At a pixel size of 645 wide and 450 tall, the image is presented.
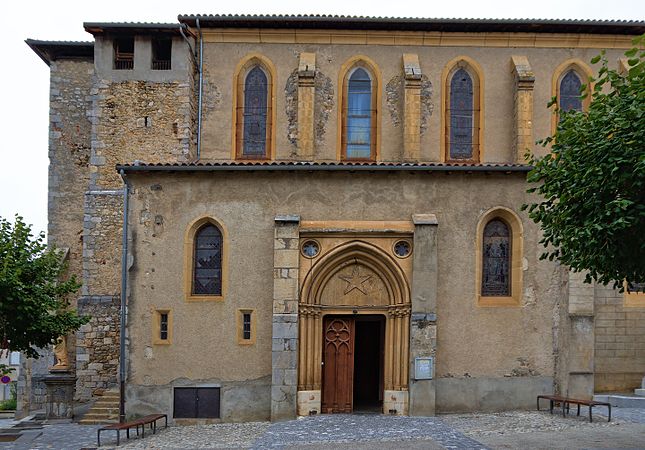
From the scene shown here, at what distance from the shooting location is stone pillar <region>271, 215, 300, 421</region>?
42.8ft

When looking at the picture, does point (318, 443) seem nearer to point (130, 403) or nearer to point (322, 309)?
point (322, 309)

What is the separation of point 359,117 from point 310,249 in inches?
242

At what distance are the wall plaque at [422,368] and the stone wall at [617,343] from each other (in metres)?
5.53

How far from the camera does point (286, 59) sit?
1841 centimetres

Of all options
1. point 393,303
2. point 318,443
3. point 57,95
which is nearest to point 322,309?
point 393,303

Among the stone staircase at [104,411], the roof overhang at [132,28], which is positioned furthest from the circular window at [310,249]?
the roof overhang at [132,28]

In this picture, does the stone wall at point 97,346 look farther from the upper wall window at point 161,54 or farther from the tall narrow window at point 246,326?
the upper wall window at point 161,54

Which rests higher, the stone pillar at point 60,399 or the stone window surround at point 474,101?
the stone window surround at point 474,101

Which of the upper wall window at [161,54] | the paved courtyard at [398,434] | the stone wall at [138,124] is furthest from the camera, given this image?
the upper wall window at [161,54]

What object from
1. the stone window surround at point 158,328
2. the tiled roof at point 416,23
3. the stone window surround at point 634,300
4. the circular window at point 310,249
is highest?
the tiled roof at point 416,23

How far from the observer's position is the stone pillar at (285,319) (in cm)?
1304

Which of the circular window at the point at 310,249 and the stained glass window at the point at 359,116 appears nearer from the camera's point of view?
the circular window at the point at 310,249

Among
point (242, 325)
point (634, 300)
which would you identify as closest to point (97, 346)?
point (242, 325)

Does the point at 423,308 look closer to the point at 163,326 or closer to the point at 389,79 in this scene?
the point at 163,326
